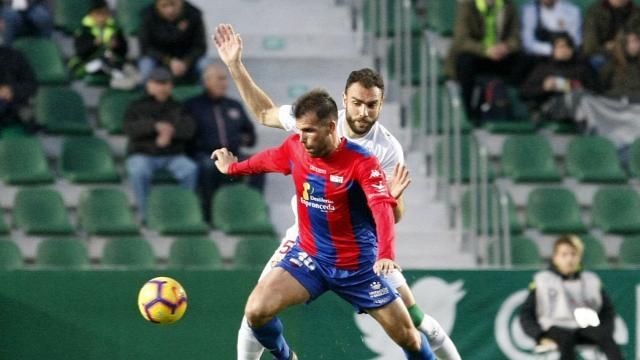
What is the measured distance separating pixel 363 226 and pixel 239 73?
124 cm

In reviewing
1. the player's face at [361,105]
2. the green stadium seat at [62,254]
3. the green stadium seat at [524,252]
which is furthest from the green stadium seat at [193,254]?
the player's face at [361,105]

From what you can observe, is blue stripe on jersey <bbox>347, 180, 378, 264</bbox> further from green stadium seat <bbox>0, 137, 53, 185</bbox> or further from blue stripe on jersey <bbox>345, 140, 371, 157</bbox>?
green stadium seat <bbox>0, 137, 53, 185</bbox>

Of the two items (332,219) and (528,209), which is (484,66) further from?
(332,219)

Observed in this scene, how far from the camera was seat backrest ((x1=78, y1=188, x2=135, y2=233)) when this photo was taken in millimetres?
14180

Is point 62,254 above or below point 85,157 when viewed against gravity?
below

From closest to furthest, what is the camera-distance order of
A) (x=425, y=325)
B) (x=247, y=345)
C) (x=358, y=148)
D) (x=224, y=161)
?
(x=358, y=148)
(x=224, y=161)
(x=247, y=345)
(x=425, y=325)

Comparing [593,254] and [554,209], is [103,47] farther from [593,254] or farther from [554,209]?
[593,254]

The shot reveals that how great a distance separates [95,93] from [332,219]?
6.20 meters

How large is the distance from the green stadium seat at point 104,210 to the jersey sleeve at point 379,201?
16.6 ft

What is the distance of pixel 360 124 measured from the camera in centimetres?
977

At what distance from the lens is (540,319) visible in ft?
39.2

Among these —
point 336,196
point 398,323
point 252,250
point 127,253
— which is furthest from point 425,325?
point 127,253

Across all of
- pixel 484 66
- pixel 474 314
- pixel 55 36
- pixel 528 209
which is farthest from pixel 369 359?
pixel 55 36

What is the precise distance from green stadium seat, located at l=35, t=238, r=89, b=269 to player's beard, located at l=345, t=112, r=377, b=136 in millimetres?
4574
